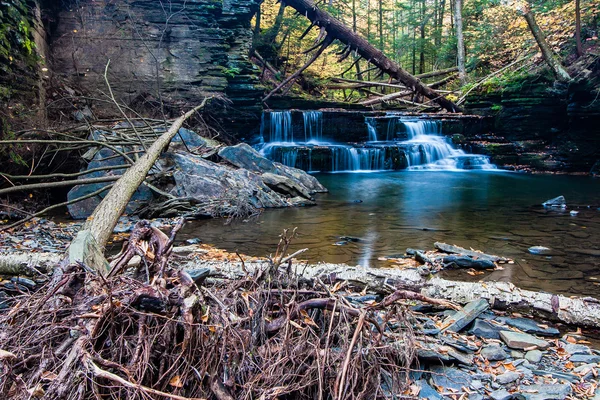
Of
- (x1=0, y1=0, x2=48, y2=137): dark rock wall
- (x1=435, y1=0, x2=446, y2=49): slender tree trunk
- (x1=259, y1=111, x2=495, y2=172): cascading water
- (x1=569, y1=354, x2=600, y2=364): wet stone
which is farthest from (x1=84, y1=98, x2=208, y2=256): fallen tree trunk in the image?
(x1=435, y1=0, x2=446, y2=49): slender tree trunk

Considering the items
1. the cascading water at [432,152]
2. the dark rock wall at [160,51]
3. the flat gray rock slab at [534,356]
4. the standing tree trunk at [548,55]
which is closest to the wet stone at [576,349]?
the flat gray rock slab at [534,356]

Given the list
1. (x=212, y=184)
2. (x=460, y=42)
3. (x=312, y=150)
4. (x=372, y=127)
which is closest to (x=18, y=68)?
(x=212, y=184)

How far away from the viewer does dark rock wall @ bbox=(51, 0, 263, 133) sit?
12671 millimetres

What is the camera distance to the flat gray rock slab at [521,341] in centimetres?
277

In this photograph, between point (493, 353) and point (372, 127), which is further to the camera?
point (372, 127)

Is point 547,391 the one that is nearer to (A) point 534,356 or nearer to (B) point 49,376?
(A) point 534,356

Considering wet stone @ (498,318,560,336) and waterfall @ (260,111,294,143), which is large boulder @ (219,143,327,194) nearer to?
waterfall @ (260,111,294,143)

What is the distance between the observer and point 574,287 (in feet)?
13.9

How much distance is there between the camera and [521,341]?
2789mm

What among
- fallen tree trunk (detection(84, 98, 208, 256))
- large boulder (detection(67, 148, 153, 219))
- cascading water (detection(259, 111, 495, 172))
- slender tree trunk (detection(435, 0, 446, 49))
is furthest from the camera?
slender tree trunk (detection(435, 0, 446, 49))

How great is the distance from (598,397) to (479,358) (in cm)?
64

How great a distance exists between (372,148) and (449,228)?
8.82m

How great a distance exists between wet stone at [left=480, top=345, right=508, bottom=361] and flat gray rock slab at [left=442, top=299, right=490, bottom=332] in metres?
0.28

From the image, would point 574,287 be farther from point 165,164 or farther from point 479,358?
point 165,164
